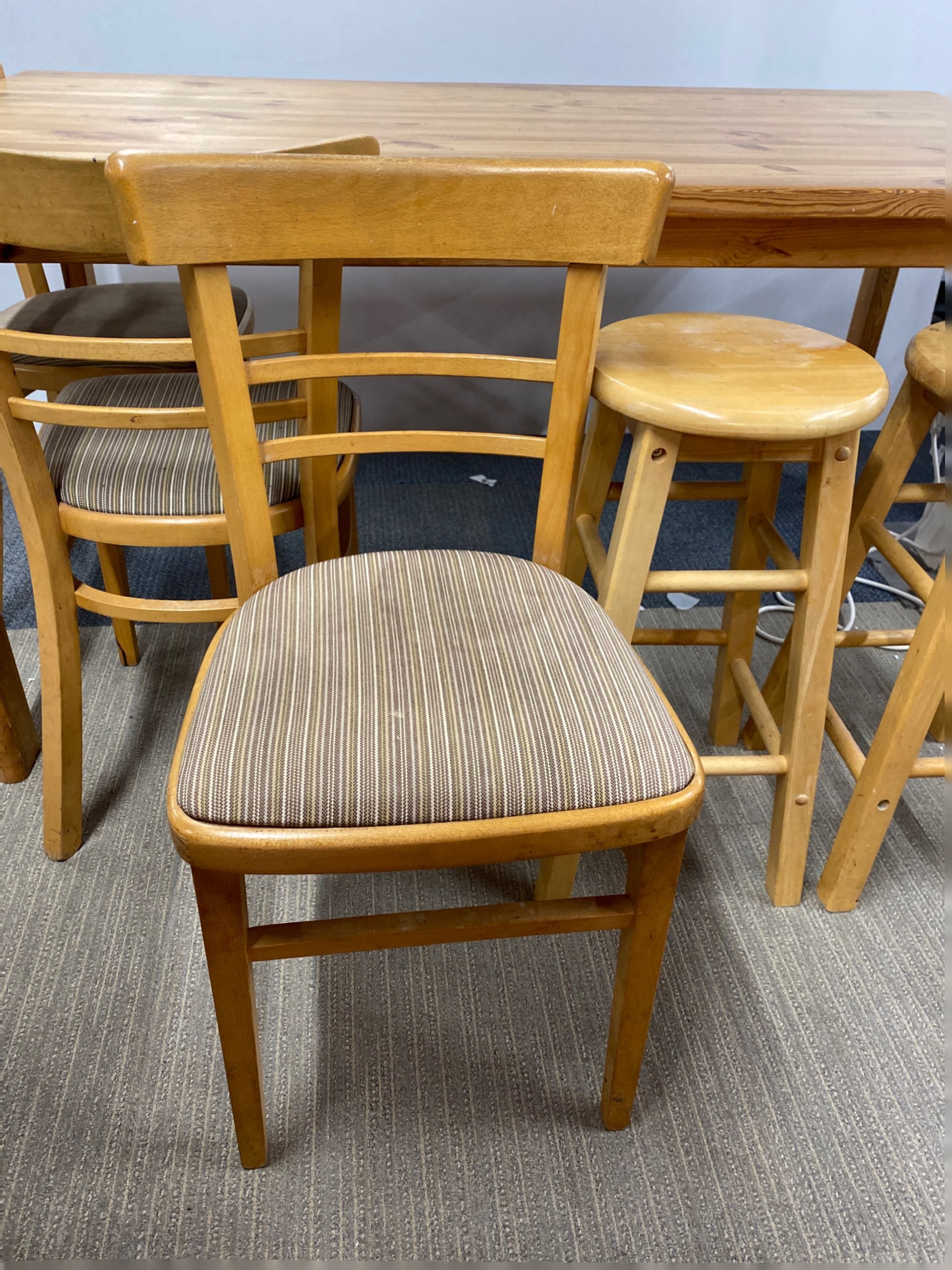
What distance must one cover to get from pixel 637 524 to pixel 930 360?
0.40 meters

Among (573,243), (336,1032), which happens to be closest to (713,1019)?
(336,1032)

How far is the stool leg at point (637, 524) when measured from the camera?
39.4 inches

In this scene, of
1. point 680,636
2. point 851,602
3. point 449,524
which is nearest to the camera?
point 680,636

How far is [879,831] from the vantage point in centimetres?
121

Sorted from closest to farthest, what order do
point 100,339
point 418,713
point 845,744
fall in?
point 418,713 < point 100,339 < point 845,744

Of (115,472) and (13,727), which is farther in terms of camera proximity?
(13,727)

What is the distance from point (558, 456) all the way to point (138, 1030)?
2.77 feet

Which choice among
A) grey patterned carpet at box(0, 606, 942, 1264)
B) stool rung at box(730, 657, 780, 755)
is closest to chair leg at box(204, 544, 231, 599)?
grey patterned carpet at box(0, 606, 942, 1264)

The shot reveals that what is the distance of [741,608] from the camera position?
1.43 m

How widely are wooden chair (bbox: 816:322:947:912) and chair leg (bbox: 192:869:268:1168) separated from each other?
2.66 feet

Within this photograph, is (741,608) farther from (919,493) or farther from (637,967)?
(637,967)

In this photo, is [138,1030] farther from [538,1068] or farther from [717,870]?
[717,870]

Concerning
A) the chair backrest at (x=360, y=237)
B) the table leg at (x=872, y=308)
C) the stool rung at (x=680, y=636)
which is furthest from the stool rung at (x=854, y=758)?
the table leg at (x=872, y=308)

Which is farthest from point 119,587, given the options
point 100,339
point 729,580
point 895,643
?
point 895,643
